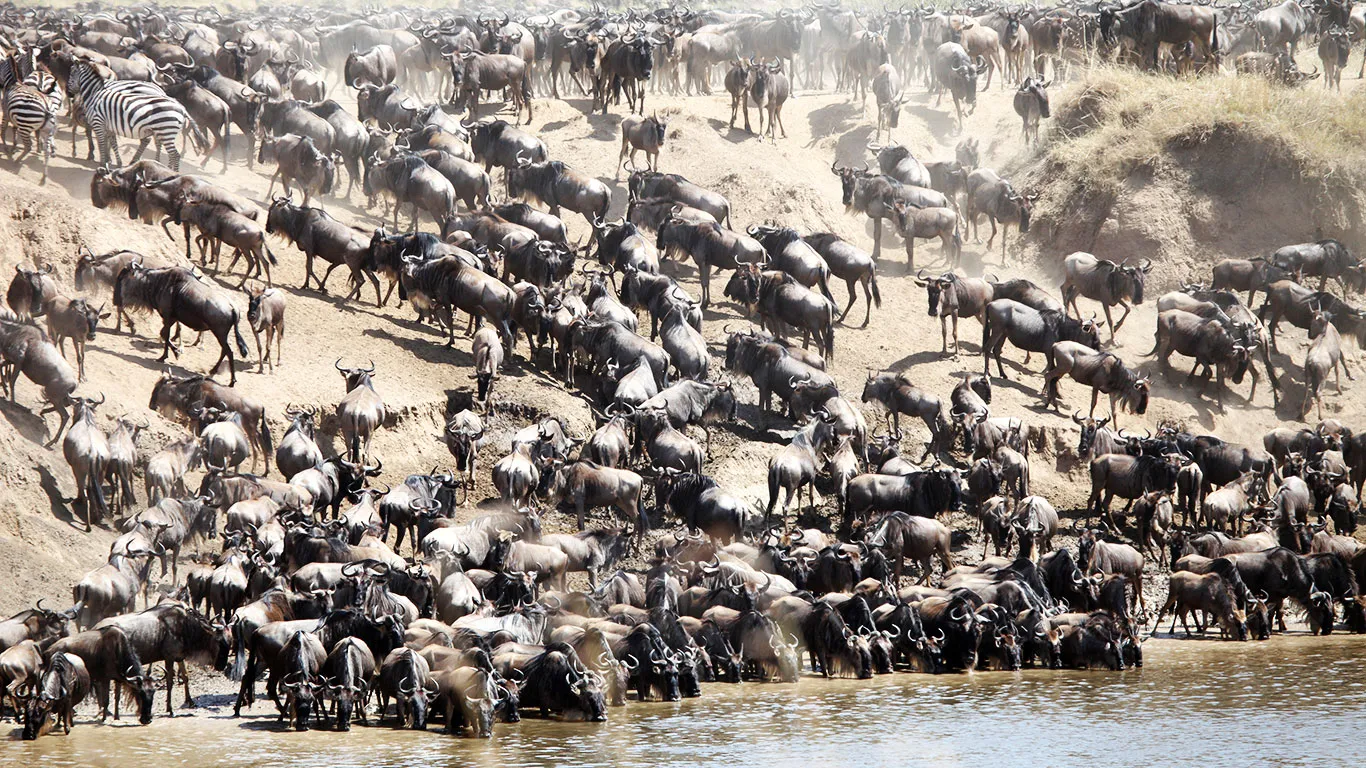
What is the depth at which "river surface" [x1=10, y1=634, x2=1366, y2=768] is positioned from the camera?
37.4 feet

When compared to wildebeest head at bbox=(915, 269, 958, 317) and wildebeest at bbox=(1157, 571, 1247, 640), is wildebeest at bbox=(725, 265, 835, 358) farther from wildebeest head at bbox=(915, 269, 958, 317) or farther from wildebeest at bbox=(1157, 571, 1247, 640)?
wildebeest at bbox=(1157, 571, 1247, 640)

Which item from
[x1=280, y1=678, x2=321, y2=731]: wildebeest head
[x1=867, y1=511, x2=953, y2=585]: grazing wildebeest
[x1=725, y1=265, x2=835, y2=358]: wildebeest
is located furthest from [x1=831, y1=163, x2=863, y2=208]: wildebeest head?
[x1=280, y1=678, x2=321, y2=731]: wildebeest head

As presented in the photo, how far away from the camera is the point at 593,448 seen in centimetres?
1822

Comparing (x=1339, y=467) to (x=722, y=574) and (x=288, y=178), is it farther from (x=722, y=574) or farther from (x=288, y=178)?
(x=288, y=178)

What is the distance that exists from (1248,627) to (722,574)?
18.6ft

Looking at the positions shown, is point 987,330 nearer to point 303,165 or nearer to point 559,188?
point 559,188

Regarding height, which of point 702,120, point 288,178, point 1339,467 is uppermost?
point 702,120

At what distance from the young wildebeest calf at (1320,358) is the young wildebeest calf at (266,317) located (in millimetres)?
15450

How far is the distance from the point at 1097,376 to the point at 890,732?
11099 mm

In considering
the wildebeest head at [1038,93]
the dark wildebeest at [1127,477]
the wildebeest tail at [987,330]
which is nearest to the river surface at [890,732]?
the dark wildebeest at [1127,477]

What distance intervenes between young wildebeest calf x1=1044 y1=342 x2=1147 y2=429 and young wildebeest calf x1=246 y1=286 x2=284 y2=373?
11028 millimetres

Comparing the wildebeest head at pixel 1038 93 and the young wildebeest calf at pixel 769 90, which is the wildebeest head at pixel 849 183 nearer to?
the young wildebeest calf at pixel 769 90

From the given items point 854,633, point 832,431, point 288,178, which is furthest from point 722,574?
point 288,178

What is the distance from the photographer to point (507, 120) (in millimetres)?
30016
